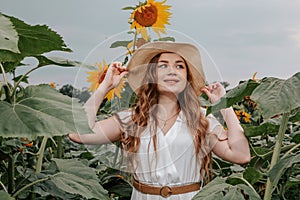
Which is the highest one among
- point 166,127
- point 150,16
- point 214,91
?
point 150,16

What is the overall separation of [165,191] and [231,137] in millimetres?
300

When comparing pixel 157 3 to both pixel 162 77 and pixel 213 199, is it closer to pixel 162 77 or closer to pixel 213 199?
pixel 162 77

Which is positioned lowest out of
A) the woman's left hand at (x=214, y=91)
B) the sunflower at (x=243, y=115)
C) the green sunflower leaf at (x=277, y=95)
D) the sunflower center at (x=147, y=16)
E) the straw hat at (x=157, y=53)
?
the sunflower at (x=243, y=115)

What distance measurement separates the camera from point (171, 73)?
189 cm

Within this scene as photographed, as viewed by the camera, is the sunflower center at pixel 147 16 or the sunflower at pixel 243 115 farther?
the sunflower at pixel 243 115

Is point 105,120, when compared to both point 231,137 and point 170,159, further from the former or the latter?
point 231,137

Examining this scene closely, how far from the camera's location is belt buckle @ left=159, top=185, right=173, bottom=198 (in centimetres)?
194

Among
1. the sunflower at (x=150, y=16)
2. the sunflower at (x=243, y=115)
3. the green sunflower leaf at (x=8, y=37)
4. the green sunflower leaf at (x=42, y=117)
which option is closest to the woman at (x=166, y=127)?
the sunflower at (x=150, y=16)

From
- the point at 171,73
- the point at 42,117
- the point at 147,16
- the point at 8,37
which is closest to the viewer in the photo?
the point at 8,37

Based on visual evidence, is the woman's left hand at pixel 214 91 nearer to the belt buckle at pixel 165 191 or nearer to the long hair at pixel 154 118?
the long hair at pixel 154 118

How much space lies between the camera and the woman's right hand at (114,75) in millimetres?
1923

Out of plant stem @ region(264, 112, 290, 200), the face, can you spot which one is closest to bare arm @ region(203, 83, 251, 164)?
the face

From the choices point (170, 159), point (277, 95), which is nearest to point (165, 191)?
point (170, 159)

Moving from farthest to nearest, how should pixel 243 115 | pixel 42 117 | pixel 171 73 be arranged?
pixel 243 115, pixel 171 73, pixel 42 117
